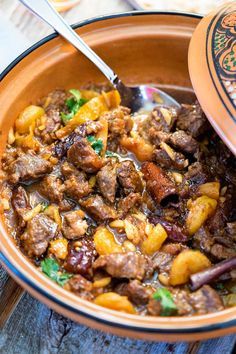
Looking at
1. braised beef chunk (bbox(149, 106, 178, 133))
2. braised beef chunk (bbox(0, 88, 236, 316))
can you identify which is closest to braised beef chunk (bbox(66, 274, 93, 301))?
braised beef chunk (bbox(0, 88, 236, 316))

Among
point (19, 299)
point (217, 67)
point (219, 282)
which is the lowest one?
point (219, 282)

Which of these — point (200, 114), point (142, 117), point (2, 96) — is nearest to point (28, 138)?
point (2, 96)

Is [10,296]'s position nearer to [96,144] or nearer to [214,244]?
[96,144]

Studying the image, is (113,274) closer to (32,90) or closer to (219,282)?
(219,282)

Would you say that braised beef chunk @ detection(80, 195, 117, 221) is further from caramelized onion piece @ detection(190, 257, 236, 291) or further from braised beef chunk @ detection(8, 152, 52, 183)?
caramelized onion piece @ detection(190, 257, 236, 291)

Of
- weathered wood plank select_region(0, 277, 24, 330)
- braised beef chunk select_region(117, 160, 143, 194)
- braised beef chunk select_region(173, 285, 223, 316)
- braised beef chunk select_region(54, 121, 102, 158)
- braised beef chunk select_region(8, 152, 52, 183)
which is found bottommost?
braised beef chunk select_region(173, 285, 223, 316)
